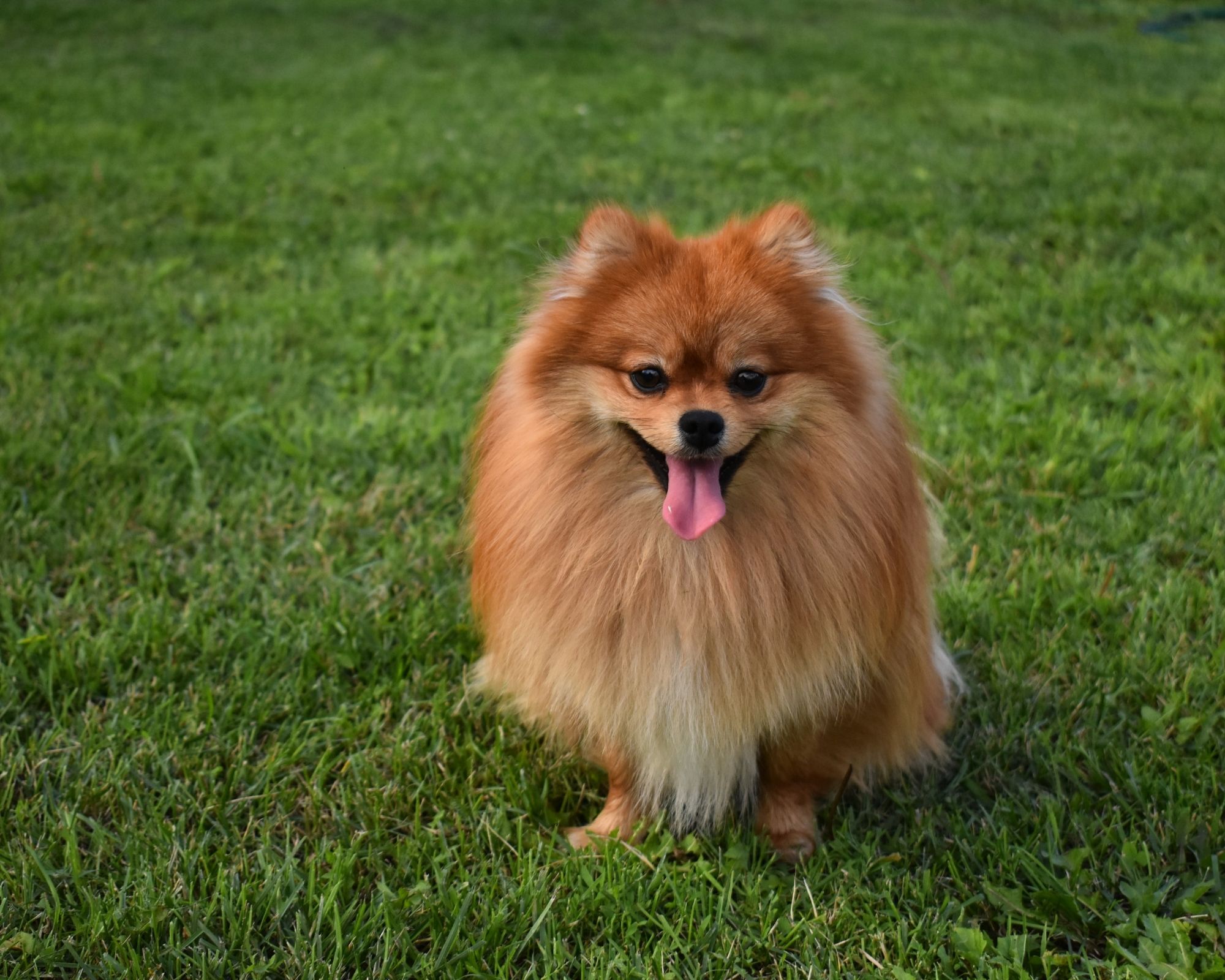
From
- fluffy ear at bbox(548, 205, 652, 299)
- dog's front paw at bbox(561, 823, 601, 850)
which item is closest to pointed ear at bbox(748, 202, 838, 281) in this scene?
fluffy ear at bbox(548, 205, 652, 299)

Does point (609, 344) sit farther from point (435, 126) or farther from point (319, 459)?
point (435, 126)

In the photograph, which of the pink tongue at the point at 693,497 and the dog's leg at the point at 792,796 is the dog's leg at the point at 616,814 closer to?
the dog's leg at the point at 792,796

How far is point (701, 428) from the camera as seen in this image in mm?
1828

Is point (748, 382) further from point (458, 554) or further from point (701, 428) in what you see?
point (458, 554)

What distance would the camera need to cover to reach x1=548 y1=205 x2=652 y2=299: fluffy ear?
6.59 ft

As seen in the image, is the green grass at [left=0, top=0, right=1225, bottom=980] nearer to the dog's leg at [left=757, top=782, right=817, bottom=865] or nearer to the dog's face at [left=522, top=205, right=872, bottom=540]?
the dog's leg at [left=757, top=782, right=817, bottom=865]

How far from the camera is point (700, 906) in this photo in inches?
82.3

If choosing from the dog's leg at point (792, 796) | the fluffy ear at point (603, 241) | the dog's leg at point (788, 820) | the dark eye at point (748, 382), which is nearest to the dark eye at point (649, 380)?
the dark eye at point (748, 382)

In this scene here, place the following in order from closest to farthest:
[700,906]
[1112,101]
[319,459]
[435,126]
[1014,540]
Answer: [700,906], [1014,540], [319,459], [435,126], [1112,101]

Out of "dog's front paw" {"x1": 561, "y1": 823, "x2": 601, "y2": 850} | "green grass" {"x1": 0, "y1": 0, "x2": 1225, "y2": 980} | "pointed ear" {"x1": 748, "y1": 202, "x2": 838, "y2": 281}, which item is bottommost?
"dog's front paw" {"x1": 561, "y1": 823, "x2": 601, "y2": 850}

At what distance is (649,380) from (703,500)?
0.24m

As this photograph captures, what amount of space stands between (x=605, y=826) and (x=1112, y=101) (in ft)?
26.6

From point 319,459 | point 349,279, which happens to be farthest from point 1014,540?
point 349,279

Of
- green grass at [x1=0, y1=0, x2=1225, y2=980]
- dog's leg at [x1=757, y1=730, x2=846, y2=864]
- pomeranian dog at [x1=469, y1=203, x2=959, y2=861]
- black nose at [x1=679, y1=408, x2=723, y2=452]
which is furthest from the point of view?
dog's leg at [x1=757, y1=730, x2=846, y2=864]
